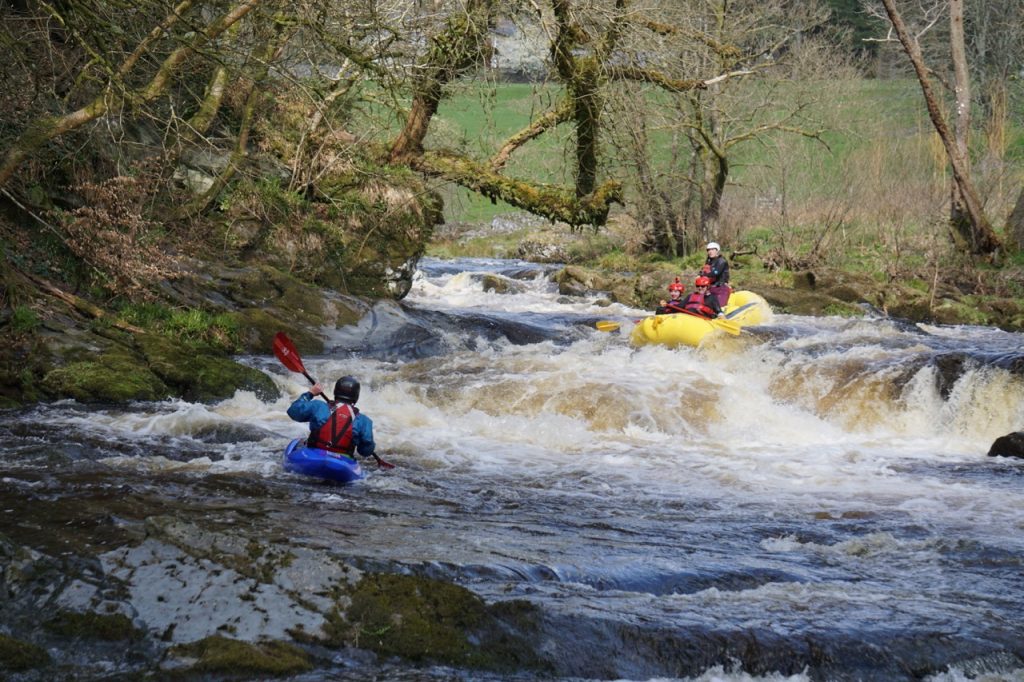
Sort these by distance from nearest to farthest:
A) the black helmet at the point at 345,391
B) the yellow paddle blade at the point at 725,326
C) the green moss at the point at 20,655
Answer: the green moss at the point at 20,655
the black helmet at the point at 345,391
the yellow paddle blade at the point at 725,326

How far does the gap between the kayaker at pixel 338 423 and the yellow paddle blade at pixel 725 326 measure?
6937mm

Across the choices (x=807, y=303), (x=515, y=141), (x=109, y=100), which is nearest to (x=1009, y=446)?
(x=515, y=141)

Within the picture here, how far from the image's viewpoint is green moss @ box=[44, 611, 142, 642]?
12.0 feet

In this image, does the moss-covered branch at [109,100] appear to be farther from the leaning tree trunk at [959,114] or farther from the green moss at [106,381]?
the leaning tree trunk at [959,114]

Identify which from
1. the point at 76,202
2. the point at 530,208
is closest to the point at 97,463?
the point at 76,202

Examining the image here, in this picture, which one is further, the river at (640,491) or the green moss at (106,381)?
the green moss at (106,381)

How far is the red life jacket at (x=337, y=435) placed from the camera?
649 centimetres

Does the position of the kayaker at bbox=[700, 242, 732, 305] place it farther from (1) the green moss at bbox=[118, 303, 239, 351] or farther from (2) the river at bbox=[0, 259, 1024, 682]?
(1) the green moss at bbox=[118, 303, 239, 351]

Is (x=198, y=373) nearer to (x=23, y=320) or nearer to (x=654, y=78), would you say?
(x=23, y=320)

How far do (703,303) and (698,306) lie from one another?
14 cm

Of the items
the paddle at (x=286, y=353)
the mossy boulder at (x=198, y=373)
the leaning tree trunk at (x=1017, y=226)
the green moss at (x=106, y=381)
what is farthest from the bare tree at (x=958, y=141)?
the green moss at (x=106, y=381)

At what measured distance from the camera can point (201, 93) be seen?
13617mm

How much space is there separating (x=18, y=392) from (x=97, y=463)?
2.20 metres

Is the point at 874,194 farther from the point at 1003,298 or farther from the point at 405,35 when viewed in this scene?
the point at 405,35
